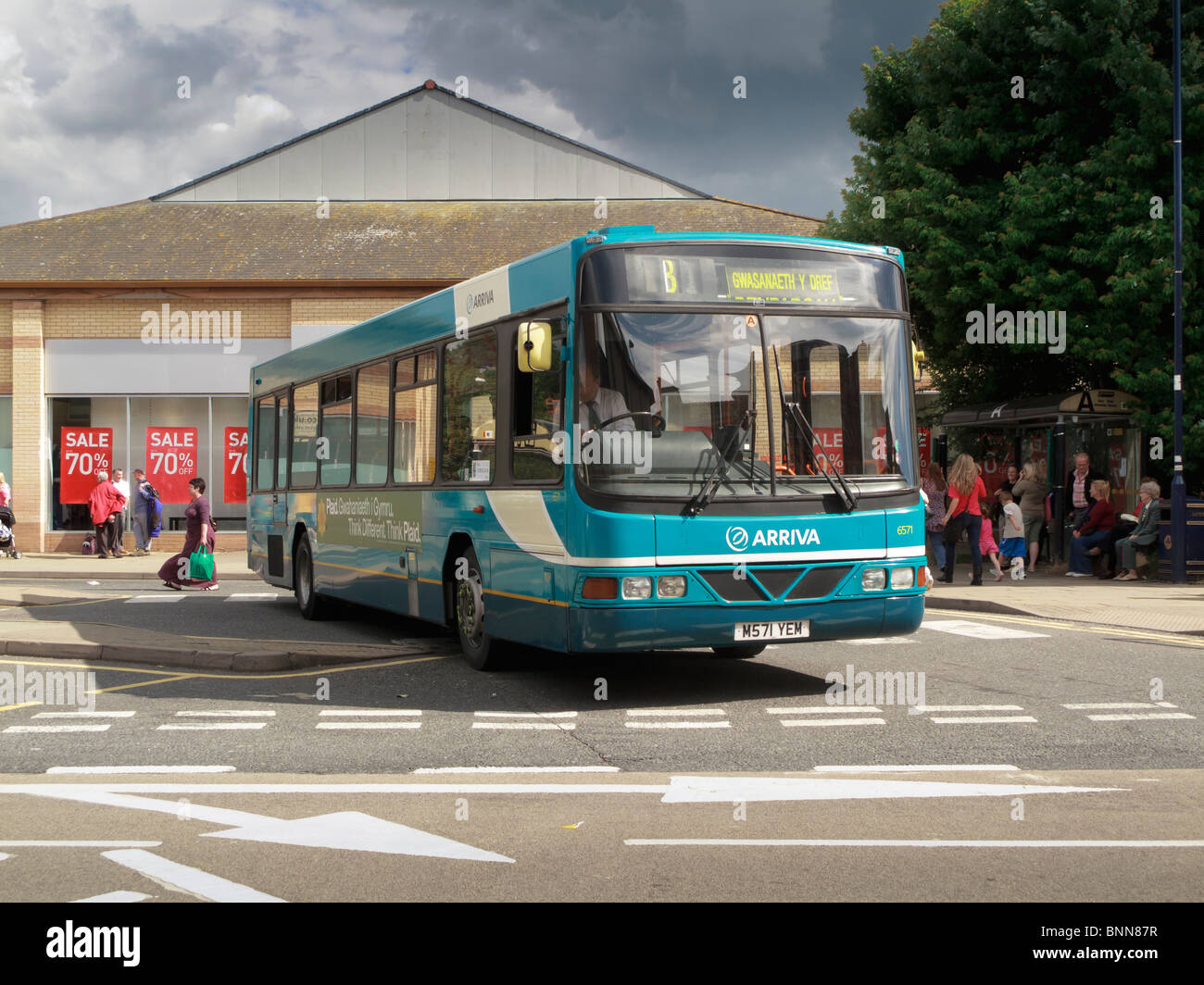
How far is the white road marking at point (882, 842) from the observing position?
5664 mm

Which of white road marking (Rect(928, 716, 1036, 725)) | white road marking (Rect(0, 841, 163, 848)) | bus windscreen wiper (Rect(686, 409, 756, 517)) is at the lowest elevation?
white road marking (Rect(928, 716, 1036, 725))

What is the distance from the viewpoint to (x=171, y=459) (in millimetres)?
32281

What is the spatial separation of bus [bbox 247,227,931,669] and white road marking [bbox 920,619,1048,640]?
3.94 meters

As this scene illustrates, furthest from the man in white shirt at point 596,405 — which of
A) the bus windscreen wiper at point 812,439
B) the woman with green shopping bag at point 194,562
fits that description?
the woman with green shopping bag at point 194,562

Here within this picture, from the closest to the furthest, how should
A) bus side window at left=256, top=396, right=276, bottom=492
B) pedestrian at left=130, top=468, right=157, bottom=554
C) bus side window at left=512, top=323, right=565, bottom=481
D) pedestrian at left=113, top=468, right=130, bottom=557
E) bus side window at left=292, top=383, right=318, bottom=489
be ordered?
bus side window at left=512, top=323, right=565, bottom=481, bus side window at left=292, top=383, right=318, bottom=489, bus side window at left=256, top=396, right=276, bottom=492, pedestrian at left=130, top=468, right=157, bottom=554, pedestrian at left=113, top=468, right=130, bottom=557

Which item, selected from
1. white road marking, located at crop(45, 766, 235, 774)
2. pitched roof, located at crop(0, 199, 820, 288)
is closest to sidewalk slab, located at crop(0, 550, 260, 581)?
pitched roof, located at crop(0, 199, 820, 288)

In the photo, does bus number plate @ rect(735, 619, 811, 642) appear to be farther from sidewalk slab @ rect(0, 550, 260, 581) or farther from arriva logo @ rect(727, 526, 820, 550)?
sidewalk slab @ rect(0, 550, 260, 581)

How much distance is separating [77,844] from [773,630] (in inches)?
193

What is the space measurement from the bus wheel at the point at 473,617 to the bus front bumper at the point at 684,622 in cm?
175

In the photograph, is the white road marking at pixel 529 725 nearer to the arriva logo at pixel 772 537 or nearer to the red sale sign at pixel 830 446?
the arriva logo at pixel 772 537

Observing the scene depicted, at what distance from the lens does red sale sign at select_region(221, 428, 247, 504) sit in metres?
32.3

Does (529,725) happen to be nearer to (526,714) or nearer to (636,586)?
(526,714)
